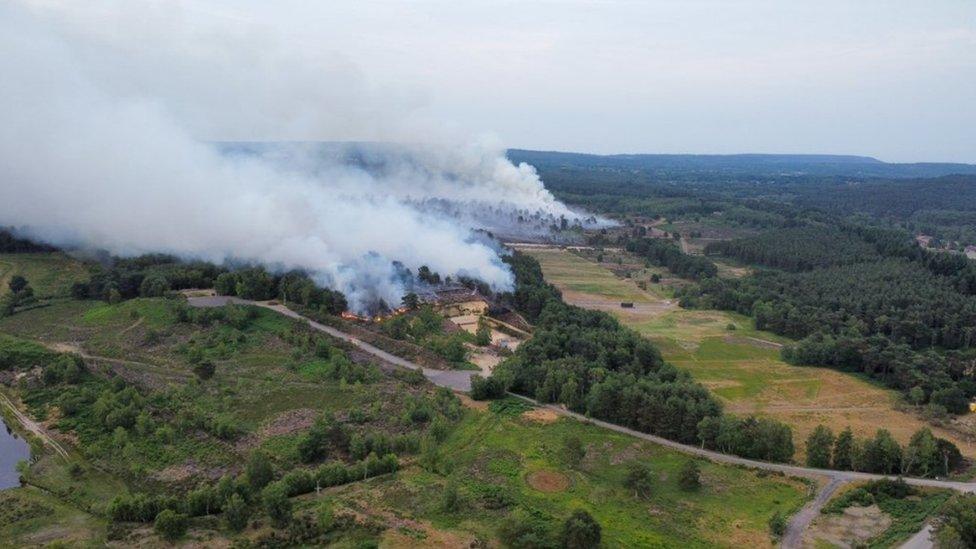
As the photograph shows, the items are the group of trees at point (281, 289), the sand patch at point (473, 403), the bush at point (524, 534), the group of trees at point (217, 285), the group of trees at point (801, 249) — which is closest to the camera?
the bush at point (524, 534)

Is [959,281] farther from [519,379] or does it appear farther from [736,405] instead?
[519,379]

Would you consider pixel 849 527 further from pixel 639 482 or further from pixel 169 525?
pixel 169 525

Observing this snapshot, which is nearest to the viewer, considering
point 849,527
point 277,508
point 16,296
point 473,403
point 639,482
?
point 277,508

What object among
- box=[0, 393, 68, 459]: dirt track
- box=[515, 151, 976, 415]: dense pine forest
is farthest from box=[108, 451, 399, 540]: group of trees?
box=[515, 151, 976, 415]: dense pine forest

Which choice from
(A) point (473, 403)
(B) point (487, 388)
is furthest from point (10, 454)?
(B) point (487, 388)

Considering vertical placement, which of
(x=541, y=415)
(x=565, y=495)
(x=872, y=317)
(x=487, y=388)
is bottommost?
(x=565, y=495)

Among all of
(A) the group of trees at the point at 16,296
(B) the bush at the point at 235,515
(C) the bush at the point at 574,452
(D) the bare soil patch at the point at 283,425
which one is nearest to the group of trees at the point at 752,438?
(C) the bush at the point at 574,452

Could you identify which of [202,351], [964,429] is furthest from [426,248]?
[964,429]

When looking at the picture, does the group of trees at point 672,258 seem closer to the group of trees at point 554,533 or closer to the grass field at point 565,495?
the grass field at point 565,495
